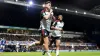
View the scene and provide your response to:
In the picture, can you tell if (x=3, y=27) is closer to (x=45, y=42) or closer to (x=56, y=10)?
(x=56, y=10)

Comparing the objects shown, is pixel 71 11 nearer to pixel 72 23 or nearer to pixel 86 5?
pixel 86 5

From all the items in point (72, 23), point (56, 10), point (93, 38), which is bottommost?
point (93, 38)

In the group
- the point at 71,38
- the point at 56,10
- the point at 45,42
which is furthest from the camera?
the point at 71,38

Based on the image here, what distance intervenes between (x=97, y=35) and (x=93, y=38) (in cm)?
142

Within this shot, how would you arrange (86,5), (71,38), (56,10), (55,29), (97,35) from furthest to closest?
(97,35) < (71,38) < (86,5) < (56,10) < (55,29)

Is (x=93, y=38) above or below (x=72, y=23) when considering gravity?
below

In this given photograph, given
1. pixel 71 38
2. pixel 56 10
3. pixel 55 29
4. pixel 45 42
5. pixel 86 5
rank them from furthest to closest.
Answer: pixel 71 38
pixel 86 5
pixel 56 10
pixel 55 29
pixel 45 42

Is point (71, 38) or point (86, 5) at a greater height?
point (86, 5)

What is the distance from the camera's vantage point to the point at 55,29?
13039 millimetres

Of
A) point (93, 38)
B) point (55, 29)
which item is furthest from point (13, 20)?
point (55, 29)

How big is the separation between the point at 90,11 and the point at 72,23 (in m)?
10.6

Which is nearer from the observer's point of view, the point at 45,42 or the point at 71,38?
the point at 45,42

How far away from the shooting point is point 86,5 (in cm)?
5119

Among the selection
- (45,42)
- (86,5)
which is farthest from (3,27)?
(45,42)
